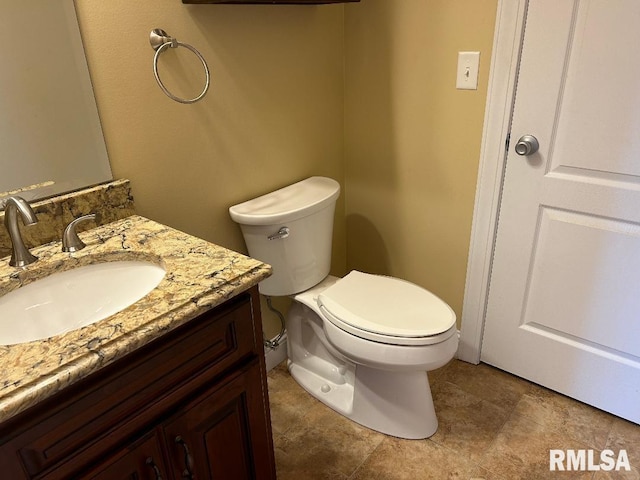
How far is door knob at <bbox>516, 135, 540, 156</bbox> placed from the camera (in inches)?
61.8

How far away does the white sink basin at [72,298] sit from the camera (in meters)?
1.01

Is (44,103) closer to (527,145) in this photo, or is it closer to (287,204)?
(287,204)

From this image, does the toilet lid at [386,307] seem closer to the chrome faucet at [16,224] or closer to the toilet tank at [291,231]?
the toilet tank at [291,231]

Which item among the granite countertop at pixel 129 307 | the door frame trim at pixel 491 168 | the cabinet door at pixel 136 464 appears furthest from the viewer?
the door frame trim at pixel 491 168

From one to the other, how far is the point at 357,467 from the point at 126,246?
101 cm

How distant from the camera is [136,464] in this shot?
924 millimetres

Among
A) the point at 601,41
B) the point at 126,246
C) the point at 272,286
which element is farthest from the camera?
the point at 272,286

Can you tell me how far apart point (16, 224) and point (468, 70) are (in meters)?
1.39

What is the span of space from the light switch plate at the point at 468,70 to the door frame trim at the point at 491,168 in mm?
55

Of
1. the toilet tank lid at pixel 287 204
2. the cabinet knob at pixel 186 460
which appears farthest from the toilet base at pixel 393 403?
the cabinet knob at pixel 186 460

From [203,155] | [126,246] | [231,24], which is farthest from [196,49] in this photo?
[126,246]

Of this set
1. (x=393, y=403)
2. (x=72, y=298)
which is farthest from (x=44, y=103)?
(x=393, y=403)

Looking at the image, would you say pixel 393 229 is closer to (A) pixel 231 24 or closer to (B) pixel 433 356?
(B) pixel 433 356

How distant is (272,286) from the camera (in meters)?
1.70
